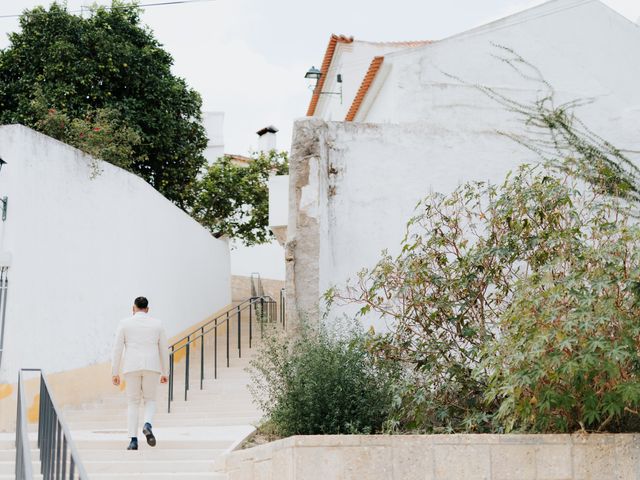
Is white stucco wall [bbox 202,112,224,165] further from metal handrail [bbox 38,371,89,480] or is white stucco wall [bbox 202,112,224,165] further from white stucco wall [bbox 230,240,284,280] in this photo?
metal handrail [bbox 38,371,89,480]

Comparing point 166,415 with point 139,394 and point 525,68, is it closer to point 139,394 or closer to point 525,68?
point 139,394

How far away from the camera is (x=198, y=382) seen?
12234 millimetres

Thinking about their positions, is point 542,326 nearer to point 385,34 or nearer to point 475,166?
point 475,166

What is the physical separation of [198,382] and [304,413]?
5705 mm

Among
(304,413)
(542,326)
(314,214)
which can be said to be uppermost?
(314,214)


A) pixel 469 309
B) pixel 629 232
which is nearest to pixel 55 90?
pixel 469 309

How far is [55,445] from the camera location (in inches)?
210

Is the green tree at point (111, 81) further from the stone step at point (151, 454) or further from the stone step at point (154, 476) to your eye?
the stone step at point (154, 476)

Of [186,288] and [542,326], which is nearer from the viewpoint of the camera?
[542,326]

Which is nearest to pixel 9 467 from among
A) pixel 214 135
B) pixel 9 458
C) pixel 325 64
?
pixel 9 458

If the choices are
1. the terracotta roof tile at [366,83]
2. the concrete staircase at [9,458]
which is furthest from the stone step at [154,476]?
the terracotta roof tile at [366,83]

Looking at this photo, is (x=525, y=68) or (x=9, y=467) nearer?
(x=9, y=467)

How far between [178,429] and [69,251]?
3349 millimetres

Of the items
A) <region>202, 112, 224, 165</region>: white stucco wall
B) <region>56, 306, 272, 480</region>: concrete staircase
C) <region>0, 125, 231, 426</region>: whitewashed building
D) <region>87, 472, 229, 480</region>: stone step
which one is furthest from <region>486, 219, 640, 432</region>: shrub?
<region>202, 112, 224, 165</region>: white stucco wall
